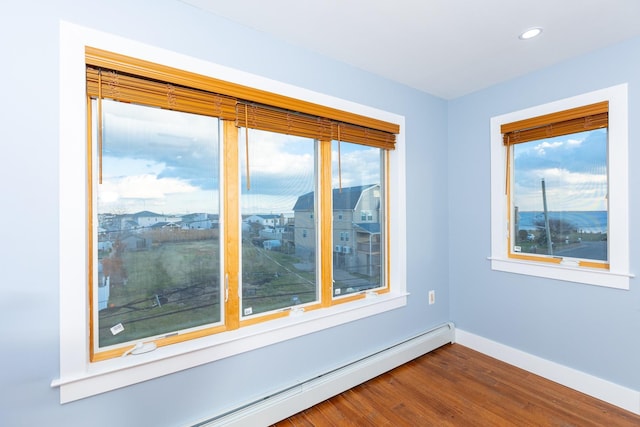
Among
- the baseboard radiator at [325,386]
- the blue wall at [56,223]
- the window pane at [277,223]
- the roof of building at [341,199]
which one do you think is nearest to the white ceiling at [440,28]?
the blue wall at [56,223]

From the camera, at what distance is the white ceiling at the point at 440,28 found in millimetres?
1650

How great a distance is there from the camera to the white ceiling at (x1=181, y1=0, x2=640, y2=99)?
1.65m

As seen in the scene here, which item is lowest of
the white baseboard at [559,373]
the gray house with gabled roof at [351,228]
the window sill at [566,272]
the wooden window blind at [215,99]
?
the white baseboard at [559,373]

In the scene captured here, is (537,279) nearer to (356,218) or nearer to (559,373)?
(559,373)

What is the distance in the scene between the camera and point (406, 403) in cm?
208

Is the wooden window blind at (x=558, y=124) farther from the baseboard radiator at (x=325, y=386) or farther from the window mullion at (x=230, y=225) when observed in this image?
the window mullion at (x=230, y=225)

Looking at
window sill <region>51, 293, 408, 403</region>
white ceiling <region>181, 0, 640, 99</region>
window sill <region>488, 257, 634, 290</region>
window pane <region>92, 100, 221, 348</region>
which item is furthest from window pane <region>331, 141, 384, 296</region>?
window sill <region>488, 257, 634, 290</region>

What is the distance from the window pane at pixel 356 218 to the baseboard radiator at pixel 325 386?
1.89 feet

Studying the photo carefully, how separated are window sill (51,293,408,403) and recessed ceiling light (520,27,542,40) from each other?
223 cm

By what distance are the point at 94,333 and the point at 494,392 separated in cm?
268

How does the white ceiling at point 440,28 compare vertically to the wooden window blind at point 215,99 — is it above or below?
above

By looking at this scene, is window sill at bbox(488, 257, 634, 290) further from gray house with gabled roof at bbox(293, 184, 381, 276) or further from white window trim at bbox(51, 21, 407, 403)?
white window trim at bbox(51, 21, 407, 403)

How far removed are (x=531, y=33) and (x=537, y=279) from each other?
1.91 metres

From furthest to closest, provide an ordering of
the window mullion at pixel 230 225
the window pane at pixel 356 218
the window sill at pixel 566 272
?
the window pane at pixel 356 218 → the window sill at pixel 566 272 → the window mullion at pixel 230 225
